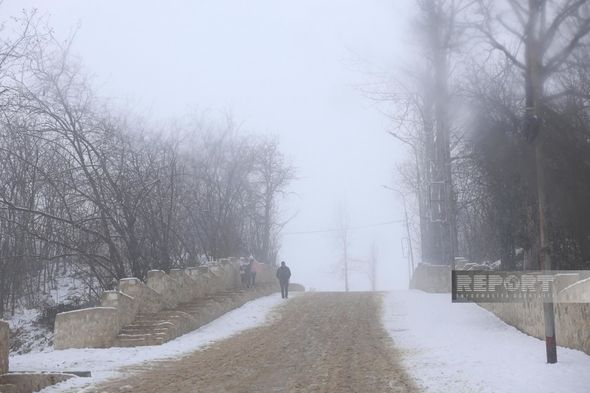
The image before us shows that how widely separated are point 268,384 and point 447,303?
13778mm

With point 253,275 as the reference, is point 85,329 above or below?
below

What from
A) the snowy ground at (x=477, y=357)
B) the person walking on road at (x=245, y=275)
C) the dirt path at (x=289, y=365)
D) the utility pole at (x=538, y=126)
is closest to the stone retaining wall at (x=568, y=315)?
the snowy ground at (x=477, y=357)

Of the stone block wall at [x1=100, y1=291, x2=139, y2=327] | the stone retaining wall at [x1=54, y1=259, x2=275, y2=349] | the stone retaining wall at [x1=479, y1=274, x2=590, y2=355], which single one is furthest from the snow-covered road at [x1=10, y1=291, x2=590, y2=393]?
the stone block wall at [x1=100, y1=291, x2=139, y2=327]

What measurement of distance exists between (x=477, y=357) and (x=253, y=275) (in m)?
17.7

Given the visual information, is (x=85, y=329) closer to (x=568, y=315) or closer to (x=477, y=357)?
(x=477, y=357)

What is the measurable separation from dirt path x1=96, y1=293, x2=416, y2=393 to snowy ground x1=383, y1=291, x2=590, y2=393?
19.7 inches

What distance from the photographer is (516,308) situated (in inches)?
571

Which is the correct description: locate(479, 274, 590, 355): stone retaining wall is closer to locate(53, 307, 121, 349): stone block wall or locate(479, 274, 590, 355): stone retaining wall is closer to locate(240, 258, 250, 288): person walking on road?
locate(53, 307, 121, 349): stone block wall

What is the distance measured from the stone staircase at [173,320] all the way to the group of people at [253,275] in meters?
4.51

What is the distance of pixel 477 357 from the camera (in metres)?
11.3

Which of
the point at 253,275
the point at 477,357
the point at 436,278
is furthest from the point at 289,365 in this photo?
the point at 436,278

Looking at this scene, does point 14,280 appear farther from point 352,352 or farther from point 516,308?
point 516,308

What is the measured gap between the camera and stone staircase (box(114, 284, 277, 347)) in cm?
1468

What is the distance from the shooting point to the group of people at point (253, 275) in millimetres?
27500
